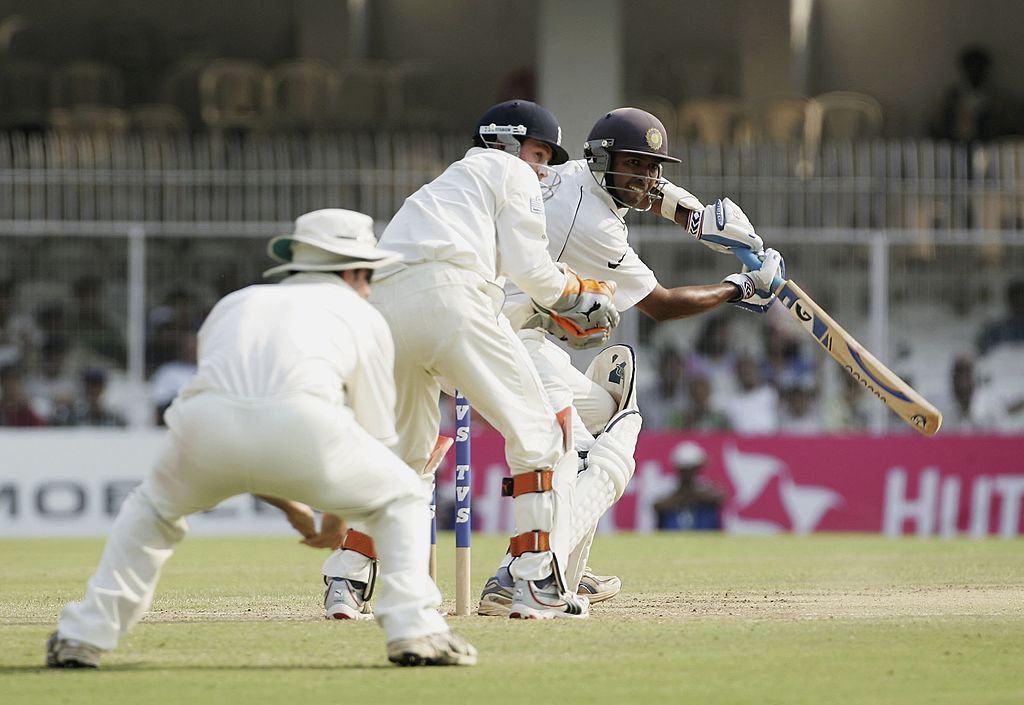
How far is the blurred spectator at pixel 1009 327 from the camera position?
14.5 m

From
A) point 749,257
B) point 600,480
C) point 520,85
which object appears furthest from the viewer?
point 520,85

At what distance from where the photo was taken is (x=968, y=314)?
1455 centimetres

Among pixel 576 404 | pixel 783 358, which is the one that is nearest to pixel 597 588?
pixel 576 404

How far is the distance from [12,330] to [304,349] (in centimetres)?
963

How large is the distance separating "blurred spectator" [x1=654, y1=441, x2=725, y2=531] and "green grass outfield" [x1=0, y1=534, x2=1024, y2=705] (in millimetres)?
4347

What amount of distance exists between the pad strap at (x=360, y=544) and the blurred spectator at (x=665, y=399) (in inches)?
292

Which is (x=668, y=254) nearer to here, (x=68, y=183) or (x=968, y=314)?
(x=968, y=314)

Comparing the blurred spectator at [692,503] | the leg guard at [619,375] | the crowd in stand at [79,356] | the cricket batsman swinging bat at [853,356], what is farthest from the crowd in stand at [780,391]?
the leg guard at [619,375]

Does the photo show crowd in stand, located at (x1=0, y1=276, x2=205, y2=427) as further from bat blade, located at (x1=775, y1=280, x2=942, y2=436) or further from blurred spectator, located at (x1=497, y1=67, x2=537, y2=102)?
bat blade, located at (x1=775, y1=280, x2=942, y2=436)

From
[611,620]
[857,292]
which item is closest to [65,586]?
[611,620]

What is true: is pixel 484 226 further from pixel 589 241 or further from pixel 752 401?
pixel 752 401

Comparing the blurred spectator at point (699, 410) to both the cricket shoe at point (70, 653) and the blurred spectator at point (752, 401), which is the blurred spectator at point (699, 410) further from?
the cricket shoe at point (70, 653)

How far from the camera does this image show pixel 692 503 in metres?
13.7

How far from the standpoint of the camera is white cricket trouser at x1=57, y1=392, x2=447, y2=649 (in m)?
4.86
